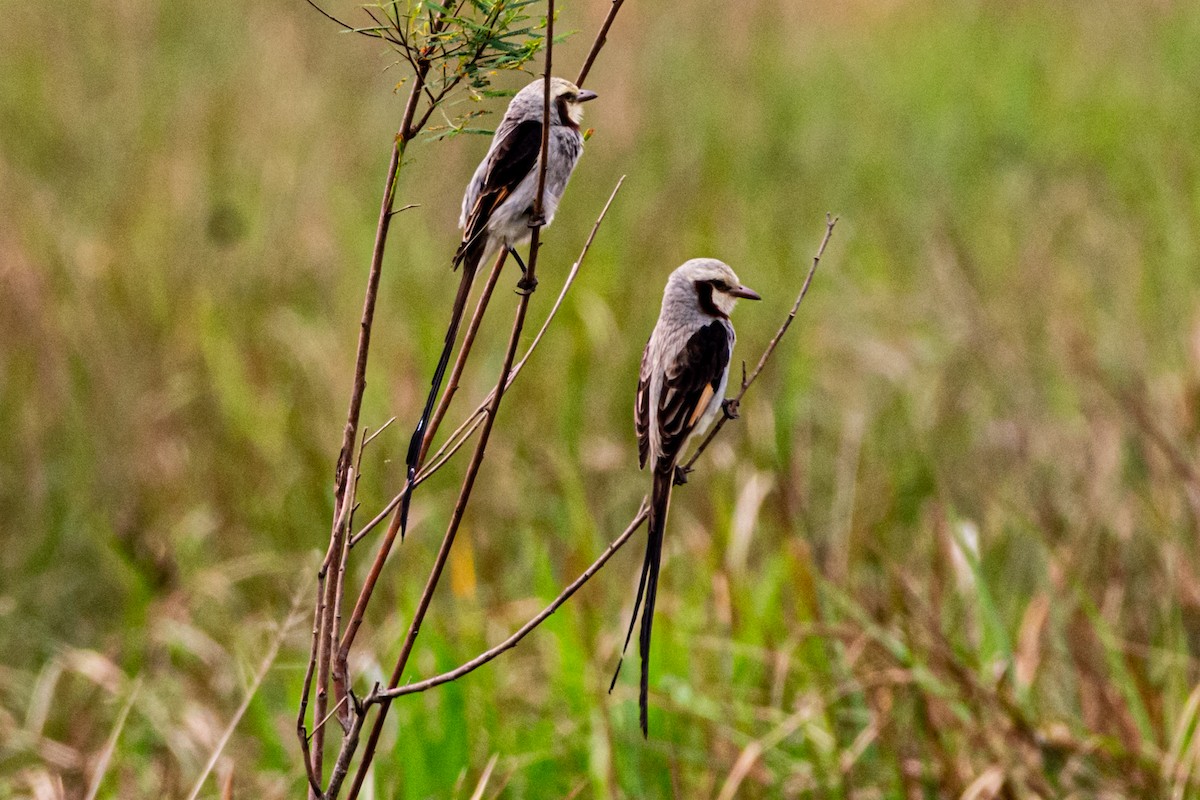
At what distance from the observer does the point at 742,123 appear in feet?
28.0

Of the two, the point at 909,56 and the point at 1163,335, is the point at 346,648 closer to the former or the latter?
the point at 1163,335

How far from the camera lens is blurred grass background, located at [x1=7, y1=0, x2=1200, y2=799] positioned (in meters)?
3.48

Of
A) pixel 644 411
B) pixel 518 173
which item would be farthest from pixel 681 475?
pixel 518 173

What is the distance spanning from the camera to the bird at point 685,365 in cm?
197

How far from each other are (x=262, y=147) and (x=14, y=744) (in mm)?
4501

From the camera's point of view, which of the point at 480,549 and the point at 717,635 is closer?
the point at 717,635

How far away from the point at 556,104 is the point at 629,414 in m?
3.46

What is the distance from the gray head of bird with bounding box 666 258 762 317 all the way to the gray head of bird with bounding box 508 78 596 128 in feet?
0.98

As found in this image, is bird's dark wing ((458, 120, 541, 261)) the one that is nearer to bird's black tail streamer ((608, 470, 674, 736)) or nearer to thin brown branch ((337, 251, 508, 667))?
thin brown branch ((337, 251, 508, 667))

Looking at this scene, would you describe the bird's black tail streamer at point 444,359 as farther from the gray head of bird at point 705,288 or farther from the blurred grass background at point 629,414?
the gray head of bird at point 705,288

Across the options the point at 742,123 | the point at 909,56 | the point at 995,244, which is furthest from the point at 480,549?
the point at 909,56

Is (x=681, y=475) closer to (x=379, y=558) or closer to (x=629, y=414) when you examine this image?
(x=379, y=558)

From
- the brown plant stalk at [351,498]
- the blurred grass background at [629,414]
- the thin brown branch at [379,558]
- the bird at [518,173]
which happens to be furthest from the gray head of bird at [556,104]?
the thin brown branch at [379,558]

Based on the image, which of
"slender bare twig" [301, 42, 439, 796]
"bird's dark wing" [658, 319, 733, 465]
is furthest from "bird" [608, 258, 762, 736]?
"slender bare twig" [301, 42, 439, 796]
